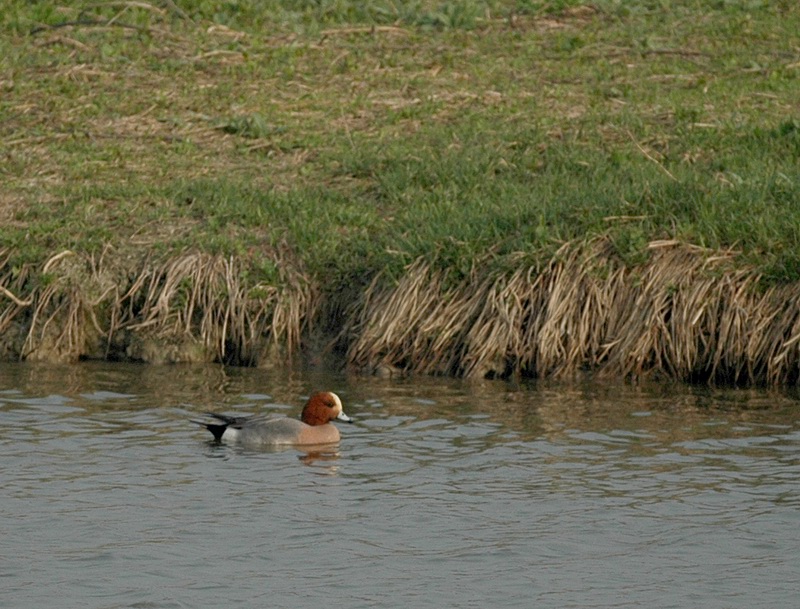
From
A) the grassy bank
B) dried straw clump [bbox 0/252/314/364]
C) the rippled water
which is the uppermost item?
the grassy bank

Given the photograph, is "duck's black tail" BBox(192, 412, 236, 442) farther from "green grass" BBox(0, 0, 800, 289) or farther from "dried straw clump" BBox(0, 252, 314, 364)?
"green grass" BBox(0, 0, 800, 289)

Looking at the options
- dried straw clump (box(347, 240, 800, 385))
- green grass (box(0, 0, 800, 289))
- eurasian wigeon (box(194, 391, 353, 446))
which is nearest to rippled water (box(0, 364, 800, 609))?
eurasian wigeon (box(194, 391, 353, 446))

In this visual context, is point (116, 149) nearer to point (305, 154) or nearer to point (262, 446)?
point (305, 154)

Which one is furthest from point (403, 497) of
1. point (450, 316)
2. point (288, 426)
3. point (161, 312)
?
point (161, 312)

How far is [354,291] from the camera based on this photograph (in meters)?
11.3

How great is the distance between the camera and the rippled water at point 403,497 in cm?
665

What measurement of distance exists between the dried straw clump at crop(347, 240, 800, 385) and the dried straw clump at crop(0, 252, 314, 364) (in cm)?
65

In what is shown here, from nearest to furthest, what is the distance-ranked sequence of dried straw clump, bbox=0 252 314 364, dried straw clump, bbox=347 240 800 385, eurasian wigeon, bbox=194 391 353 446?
eurasian wigeon, bbox=194 391 353 446
dried straw clump, bbox=347 240 800 385
dried straw clump, bbox=0 252 314 364

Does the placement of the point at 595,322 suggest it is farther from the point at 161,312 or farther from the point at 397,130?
the point at 397,130

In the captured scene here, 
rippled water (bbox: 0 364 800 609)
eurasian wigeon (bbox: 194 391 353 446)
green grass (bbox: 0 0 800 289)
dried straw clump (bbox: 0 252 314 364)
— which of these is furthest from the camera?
green grass (bbox: 0 0 800 289)

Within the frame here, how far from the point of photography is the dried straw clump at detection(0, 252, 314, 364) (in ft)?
36.5

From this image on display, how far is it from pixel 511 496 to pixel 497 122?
629 centimetres

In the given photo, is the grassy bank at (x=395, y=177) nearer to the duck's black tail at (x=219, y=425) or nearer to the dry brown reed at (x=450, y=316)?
the dry brown reed at (x=450, y=316)

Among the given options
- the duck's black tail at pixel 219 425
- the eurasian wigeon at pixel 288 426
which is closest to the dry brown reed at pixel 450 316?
the eurasian wigeon at pixel 288 426
